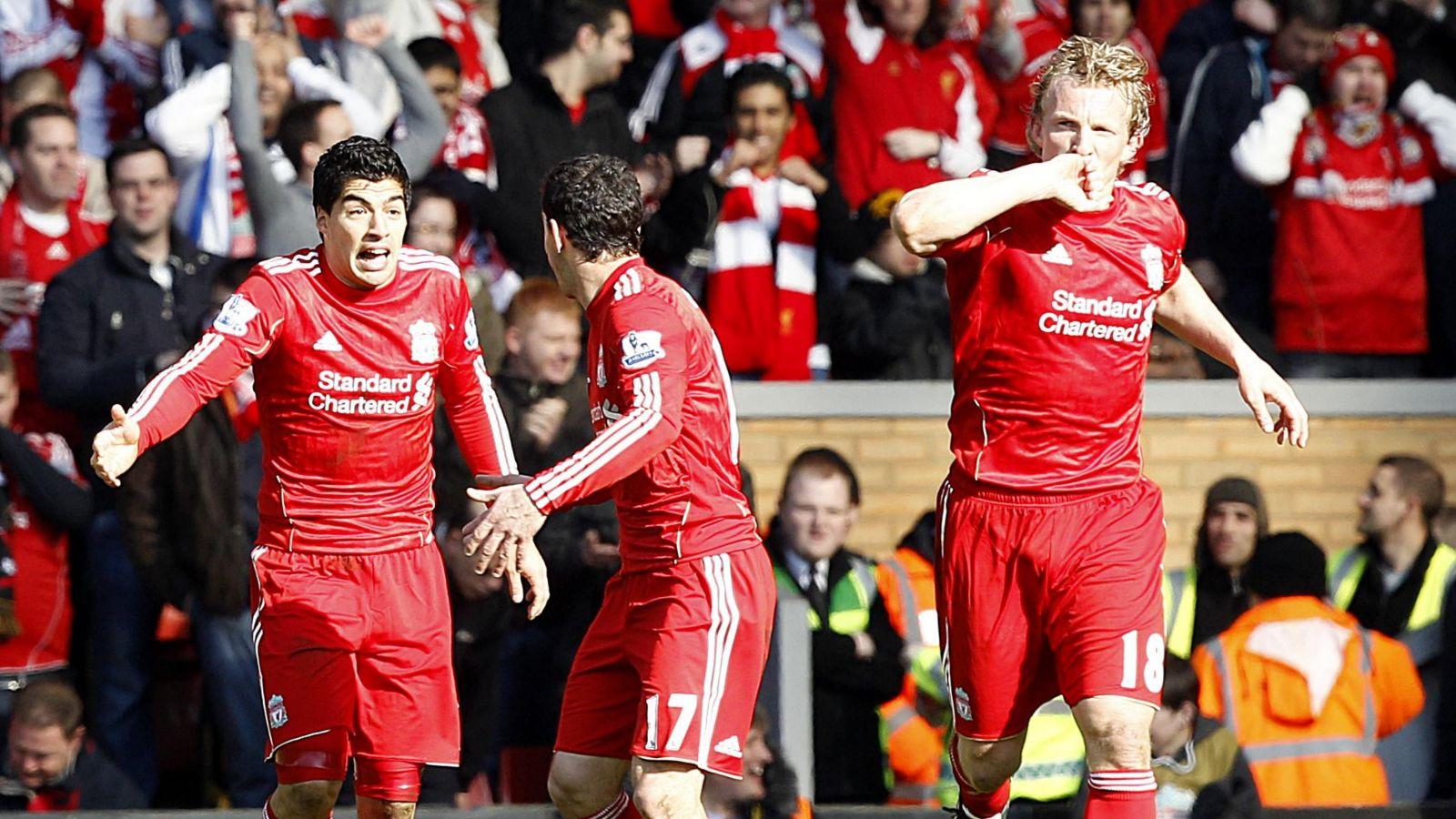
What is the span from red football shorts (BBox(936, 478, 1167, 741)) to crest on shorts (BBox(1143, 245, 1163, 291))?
0.55 meters

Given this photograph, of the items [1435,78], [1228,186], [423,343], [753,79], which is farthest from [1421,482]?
[423,343]

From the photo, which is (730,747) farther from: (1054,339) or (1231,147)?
(1231,147)

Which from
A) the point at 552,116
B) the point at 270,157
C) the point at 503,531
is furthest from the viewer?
the point at 552,116

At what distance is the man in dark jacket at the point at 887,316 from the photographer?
9.09m

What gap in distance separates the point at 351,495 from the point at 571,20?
3.82 m

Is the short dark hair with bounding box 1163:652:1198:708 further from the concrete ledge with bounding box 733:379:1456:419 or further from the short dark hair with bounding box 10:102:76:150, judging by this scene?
the short dark hair with bounding box 10:102:76:150

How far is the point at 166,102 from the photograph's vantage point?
29.7 feet

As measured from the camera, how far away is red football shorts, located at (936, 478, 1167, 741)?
5738mm

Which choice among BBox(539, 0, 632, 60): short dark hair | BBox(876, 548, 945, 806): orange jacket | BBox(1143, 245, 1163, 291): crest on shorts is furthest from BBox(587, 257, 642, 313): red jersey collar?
BBox(539, 0, 632, 60): short dark hair

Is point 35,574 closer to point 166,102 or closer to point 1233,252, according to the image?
point 166,102

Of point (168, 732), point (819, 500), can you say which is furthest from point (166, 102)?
point (819, 500)

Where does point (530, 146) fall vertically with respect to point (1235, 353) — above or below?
above

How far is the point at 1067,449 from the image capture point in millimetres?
5895

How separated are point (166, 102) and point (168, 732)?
8.62ft
